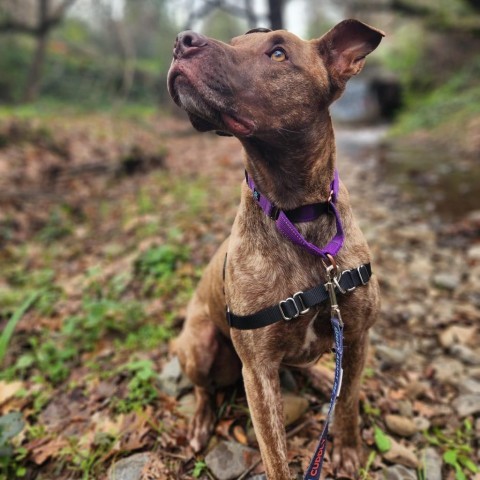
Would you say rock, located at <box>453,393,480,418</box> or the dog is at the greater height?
the dog

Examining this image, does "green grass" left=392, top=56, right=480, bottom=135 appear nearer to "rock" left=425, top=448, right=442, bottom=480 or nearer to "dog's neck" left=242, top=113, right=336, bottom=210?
"rock" left=425, top=448, right=442, bottom=480

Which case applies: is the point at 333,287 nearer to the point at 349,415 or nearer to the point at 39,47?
the point at 349,415

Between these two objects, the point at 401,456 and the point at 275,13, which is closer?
the point at 401,456

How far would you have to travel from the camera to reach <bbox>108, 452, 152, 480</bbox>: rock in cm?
254

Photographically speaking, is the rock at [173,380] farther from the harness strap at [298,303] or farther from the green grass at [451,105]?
the green grass at [451,105]

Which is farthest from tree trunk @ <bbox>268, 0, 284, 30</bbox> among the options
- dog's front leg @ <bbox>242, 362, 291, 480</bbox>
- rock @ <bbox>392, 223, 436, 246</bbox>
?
dog's front leg @ <bbox>242, 362, 291, 480</bbox>

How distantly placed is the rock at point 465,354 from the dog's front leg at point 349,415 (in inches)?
62.5

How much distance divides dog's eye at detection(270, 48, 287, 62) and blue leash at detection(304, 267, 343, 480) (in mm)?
1153

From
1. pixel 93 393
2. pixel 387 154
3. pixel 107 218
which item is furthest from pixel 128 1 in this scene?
pixel 93 393

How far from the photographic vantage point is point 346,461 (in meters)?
2.59

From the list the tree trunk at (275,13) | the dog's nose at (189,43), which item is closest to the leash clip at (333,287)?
the dog's nose at (189,43)

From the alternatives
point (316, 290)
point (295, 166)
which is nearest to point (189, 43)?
point (295, 166)

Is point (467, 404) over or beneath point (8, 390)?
beneath

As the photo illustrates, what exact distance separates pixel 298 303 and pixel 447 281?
3.41m
